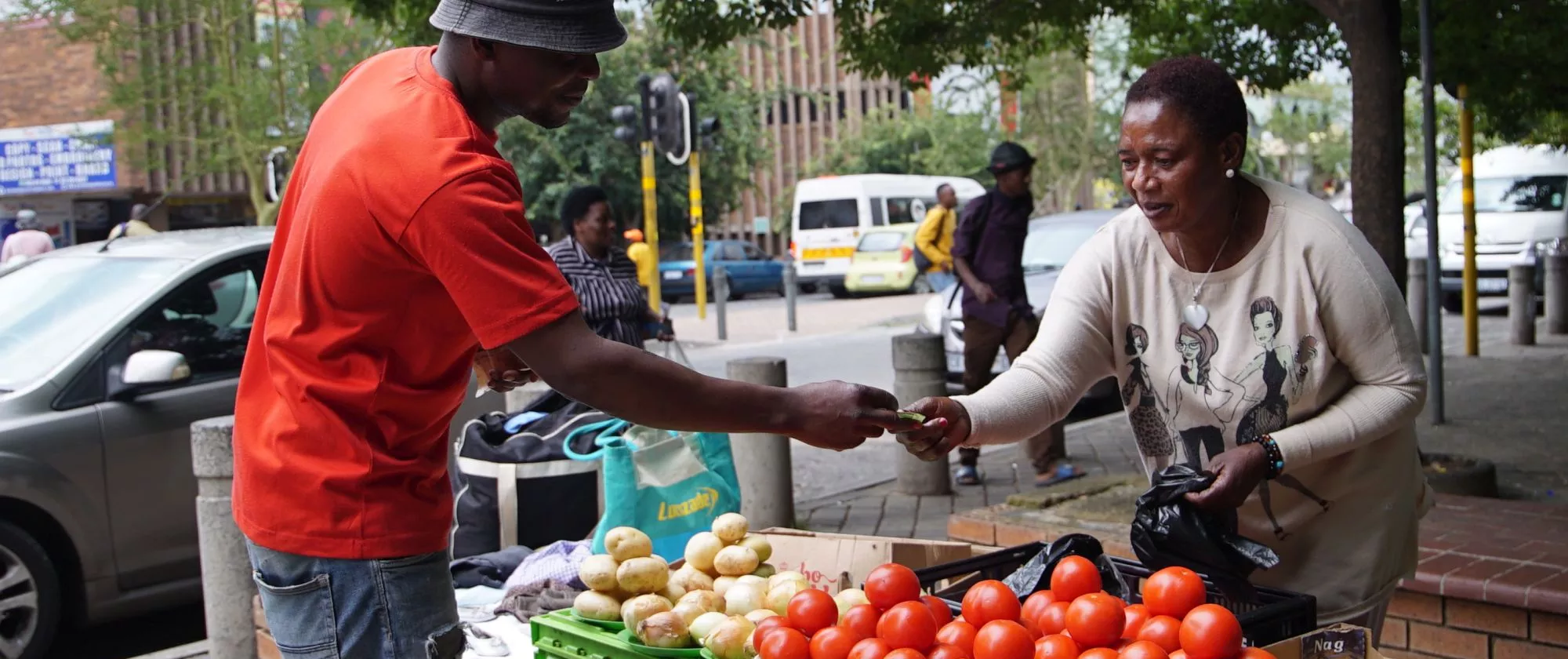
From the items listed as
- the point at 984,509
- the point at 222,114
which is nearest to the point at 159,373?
the point at 984,509

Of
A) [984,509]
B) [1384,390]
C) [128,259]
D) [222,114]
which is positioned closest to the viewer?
[1384,390]

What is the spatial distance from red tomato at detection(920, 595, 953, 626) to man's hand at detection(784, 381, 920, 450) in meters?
0.37

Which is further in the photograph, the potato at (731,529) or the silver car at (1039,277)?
the silver car at (1039,277)

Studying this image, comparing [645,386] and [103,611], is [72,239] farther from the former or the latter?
[645,386]

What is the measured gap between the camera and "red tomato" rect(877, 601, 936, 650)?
2.51m

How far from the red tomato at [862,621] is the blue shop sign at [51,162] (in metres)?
30.5

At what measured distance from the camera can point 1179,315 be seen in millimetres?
2834

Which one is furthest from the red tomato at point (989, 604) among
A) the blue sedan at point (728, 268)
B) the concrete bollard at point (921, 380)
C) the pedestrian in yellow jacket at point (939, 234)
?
the blue sedan at point (728, 268)

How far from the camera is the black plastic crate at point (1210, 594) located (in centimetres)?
254

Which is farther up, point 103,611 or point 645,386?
point 645,386

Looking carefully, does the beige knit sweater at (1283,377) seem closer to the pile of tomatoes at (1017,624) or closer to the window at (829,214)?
the pile of tomatoes at (1017,624)

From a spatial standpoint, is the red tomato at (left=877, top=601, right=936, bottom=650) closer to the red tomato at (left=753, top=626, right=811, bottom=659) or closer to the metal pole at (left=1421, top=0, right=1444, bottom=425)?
the red tomato at (left=753, top=626, right=811, bottom=659)

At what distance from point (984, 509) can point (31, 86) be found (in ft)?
105

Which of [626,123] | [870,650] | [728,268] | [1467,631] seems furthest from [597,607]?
[728,268]
